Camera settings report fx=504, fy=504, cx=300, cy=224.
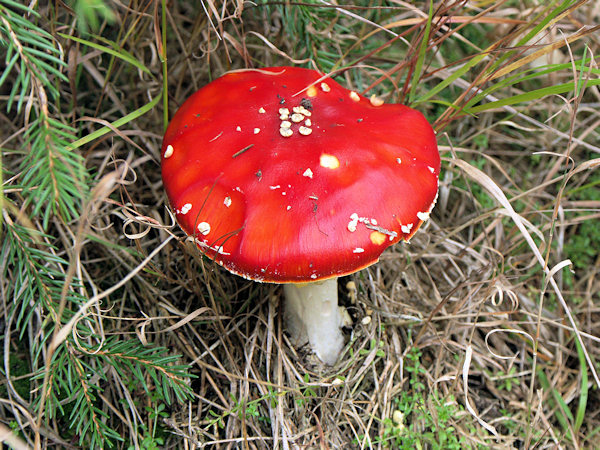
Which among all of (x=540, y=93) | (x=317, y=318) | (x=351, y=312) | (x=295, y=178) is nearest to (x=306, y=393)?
(x=317, y=318)

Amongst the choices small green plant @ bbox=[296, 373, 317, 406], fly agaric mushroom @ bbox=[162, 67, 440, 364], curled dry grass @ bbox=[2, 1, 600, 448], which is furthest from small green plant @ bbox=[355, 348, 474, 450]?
fly agaric mushroom @ bbox=[162, 67, 440, 364]

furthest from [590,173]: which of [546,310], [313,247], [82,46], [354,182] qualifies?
[82,46]

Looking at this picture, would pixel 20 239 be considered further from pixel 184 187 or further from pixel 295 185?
pixel 295 185

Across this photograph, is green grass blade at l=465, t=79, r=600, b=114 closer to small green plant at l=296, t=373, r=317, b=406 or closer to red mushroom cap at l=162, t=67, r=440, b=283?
red mushroom cap at l=162, t=67, r=440, b=283

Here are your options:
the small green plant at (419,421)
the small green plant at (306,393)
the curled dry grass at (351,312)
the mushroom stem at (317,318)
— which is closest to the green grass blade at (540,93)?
the curled dry grass at (351,312)

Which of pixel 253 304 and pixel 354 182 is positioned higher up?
pixel 354 182

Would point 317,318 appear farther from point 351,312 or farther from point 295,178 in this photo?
point 295,178

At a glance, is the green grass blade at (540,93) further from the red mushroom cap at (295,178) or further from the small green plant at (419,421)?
the small green plant at (419,421)
